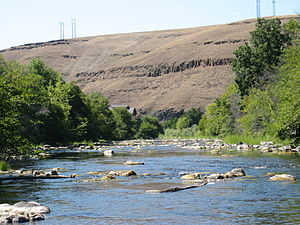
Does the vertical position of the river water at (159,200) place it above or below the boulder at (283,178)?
above

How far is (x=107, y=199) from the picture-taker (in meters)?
21.1

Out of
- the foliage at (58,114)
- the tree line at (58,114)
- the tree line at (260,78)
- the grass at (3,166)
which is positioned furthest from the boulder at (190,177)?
the tree line at (260,78)

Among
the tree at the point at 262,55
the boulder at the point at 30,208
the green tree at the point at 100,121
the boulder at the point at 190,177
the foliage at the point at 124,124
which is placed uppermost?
the tree at the point at 262,55

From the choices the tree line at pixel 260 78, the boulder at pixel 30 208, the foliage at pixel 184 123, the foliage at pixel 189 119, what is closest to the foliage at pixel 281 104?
the tree line at pixel 260 78

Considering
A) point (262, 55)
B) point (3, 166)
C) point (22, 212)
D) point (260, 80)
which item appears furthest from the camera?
point (260, 80)

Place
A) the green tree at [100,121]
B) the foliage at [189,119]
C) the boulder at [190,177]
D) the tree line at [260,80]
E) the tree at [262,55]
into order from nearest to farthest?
the boulder at [190,177] → the tree line at [260,80] → the tree at [262,55] → the green tree at [100,121] → the foliage at [189,119]

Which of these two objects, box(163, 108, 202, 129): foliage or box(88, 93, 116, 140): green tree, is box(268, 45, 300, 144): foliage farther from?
box(163, 108, 202, 129): foliage

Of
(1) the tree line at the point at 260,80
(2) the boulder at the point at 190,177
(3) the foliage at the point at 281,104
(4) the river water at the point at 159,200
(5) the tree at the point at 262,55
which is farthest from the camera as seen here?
(5) the tree at the point at 262,55

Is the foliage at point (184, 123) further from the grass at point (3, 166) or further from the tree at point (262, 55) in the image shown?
the grass at point (3, 166)

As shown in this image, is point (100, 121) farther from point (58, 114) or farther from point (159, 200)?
point (159, 200)

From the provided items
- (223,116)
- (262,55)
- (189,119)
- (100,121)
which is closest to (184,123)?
(189,119)

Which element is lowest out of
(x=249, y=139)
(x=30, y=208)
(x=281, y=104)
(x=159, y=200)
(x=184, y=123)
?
(x=184, y=123)

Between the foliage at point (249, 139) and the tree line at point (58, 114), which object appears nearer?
the tree line at point (58, 114)

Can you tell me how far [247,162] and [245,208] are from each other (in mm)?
19743
